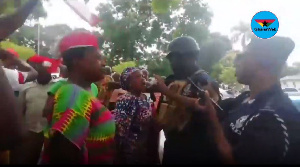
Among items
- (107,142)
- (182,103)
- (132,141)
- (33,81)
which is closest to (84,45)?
(107,142)

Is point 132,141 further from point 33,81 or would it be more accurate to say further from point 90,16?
point 33,81

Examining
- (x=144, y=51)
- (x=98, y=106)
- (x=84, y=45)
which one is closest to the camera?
(x=98, y=106)

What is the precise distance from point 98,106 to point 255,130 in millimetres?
786

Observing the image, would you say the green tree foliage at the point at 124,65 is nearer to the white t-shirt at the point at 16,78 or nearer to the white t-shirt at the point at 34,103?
the white t-shirt at the point at 34,103

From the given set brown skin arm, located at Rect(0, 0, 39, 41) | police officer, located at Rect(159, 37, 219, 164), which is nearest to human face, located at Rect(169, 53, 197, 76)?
police officer, located at Rect(159, 37, 219, 164)

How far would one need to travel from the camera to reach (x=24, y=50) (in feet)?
10.4

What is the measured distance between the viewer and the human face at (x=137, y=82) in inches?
131

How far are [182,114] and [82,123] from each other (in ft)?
2.75

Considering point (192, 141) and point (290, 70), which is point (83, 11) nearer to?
point (192, 141)

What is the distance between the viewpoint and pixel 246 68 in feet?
6.97

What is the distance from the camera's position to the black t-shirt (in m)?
2.47

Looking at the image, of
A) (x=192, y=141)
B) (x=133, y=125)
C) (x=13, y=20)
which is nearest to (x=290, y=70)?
(x=133, y=125)

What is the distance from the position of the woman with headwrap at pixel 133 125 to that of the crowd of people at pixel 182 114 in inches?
3.8

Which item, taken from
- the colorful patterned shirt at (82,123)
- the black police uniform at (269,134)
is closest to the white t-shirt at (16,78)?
the colorful patterned shirt at (82,123)
